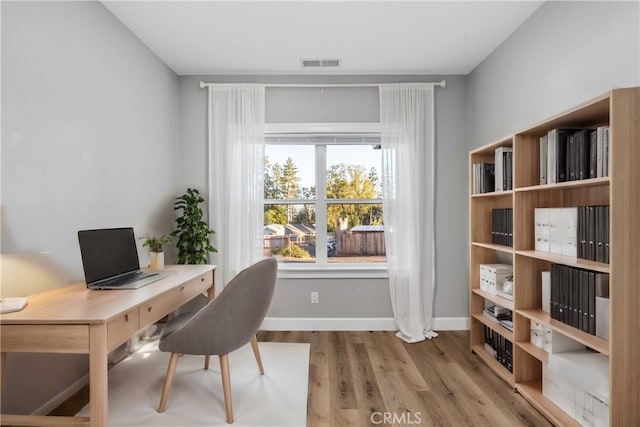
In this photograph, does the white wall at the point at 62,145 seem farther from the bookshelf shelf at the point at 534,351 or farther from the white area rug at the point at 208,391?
the bookshelf shelf at the point at 534,351

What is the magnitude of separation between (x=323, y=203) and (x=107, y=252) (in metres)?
2.05

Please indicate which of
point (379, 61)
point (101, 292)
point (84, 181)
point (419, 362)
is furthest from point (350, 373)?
point (379, 61)

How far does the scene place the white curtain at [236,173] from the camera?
3.43 m

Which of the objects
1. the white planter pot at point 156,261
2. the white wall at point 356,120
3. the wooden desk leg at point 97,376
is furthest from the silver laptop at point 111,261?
the white wall at point 356,120

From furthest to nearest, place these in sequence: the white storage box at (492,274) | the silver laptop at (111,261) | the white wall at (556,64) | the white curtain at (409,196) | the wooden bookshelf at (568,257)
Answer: the white curtain at (409,196) → the white storage box at (492,274) → the silver laptop at (111,261) → the white wall at (556,64) → the wooden bookshelf at (568,257)

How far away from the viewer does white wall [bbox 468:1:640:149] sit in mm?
1796

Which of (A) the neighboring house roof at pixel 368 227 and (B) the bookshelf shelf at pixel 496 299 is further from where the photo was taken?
(A) the neighboring house roof at pixel 368 227

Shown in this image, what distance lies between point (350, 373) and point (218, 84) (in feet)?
9.42

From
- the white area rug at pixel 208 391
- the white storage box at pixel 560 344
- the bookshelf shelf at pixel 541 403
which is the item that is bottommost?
the white area rug at pixel 208 391

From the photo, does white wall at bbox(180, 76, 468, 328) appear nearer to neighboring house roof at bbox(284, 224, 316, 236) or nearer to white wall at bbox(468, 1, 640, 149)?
white wall at bbox(468, 1, 640, 149)

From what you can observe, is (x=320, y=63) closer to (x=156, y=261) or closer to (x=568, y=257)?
(x=156, y=261)

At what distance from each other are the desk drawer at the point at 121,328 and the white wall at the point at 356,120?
193 centimetres

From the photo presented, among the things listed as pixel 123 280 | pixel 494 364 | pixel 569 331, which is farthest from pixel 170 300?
pixel 494 364

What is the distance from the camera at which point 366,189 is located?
12.1ft
